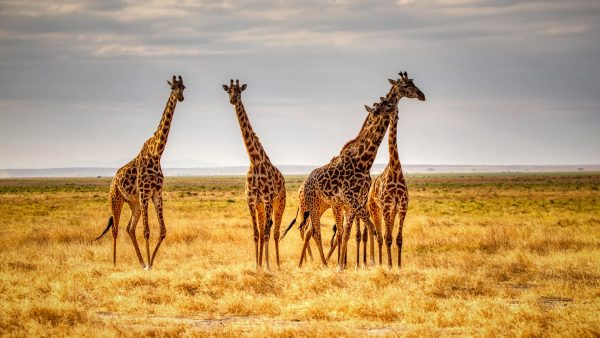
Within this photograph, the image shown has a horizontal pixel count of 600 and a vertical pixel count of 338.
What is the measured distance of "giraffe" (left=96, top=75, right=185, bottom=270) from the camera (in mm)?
15383

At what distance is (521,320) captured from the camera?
387 inches

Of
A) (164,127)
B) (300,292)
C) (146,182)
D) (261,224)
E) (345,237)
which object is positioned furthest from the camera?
(164,127)

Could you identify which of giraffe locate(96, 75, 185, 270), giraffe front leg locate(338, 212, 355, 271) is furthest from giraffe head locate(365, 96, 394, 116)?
giraffe locate(96, 75, 185, 270)

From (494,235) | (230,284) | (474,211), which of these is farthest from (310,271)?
(474,211)

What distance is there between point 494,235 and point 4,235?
14870mm

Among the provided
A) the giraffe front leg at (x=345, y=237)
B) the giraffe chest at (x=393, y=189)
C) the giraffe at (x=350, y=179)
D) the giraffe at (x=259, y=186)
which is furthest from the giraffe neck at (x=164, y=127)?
the giraffe chest at (x=393, y=189)

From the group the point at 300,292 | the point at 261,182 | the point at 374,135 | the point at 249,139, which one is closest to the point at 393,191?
the point at 374,135

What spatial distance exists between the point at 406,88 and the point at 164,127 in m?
5.46

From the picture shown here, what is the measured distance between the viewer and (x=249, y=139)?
15.0m

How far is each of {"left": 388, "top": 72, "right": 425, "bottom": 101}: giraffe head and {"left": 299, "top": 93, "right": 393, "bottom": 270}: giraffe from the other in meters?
0.34

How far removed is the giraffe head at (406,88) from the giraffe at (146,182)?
4879 mm

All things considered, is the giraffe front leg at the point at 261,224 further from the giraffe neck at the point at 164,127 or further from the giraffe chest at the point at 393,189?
the giraffe neck at the point at 164,127

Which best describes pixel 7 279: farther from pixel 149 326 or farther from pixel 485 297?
pixel 485 297

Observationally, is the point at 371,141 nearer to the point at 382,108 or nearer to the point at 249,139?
the point at 382,108
